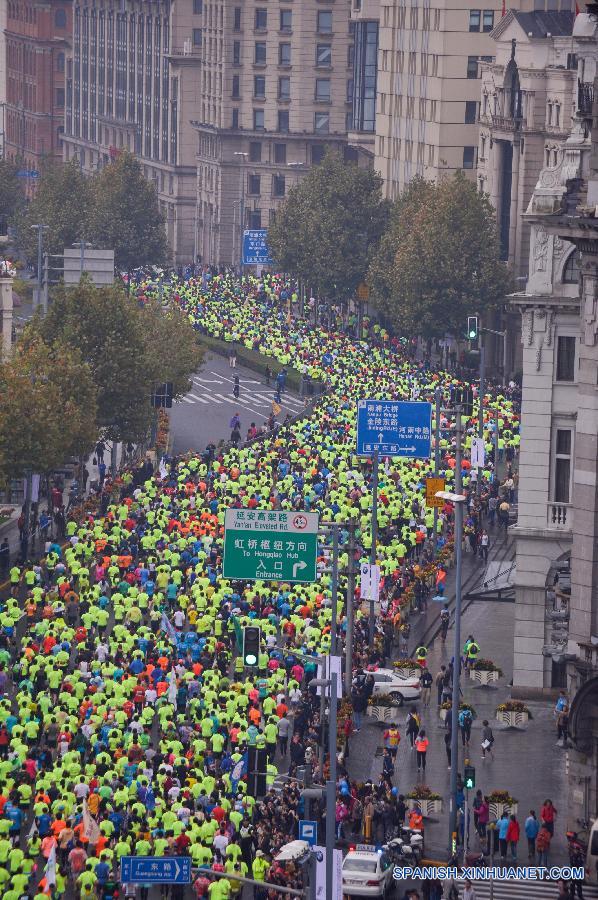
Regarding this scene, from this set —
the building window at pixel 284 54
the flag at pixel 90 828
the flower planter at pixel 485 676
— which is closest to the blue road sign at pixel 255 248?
the building window at pixel 284 54

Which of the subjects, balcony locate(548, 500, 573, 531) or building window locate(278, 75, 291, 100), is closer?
balcony locate(548, 500, 573, 531)

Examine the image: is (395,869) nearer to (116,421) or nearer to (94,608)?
(94,608)

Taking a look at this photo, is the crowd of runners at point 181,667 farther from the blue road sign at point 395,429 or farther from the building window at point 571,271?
the building window at point 571,271

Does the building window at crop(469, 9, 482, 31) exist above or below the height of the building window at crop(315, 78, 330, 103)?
above

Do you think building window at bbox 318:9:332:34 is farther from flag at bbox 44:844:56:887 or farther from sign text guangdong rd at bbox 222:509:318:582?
flag at bbox 44:844:56:887

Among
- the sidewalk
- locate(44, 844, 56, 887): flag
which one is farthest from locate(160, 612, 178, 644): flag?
locate(44, 844, 56, 887): flag

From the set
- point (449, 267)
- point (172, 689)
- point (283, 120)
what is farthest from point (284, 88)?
point (172, 689)

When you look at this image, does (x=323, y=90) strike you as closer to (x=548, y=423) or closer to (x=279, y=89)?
(x=279, y=89)
